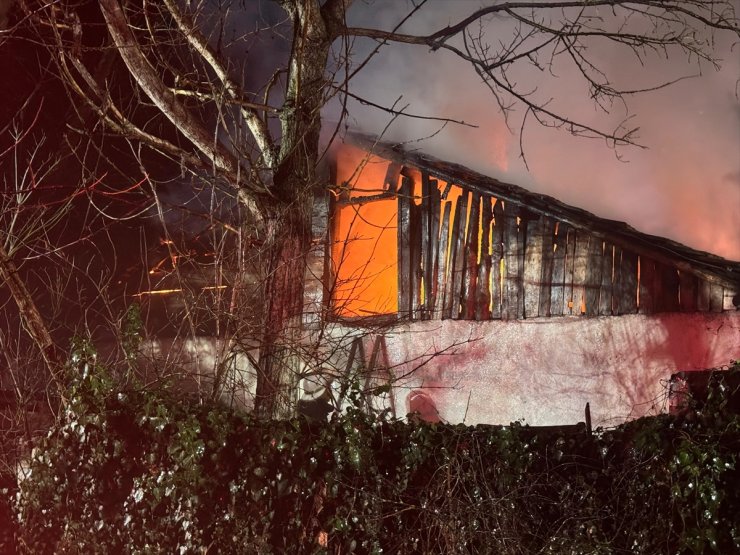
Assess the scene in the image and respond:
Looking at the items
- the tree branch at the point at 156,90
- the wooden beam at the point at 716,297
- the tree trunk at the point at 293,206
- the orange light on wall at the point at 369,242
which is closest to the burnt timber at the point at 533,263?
the wooden beam at the point at 716,297

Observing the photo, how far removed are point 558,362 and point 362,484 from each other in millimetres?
5249

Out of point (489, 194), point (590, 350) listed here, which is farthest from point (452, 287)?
point (590, 350)

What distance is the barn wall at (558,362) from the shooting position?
9.45 m

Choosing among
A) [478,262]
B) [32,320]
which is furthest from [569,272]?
[32,320]

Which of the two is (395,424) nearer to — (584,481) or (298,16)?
(584,481)

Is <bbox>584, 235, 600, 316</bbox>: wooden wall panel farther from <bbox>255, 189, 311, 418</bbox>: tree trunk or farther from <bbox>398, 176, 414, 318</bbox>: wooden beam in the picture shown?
<bbox>255, 189, 311, 418</bbox>: tree trunk

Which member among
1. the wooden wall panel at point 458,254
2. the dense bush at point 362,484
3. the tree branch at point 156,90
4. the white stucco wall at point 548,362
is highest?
the tree branch at point 156,90

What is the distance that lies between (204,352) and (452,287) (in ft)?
16.3

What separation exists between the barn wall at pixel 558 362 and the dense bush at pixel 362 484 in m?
3.25

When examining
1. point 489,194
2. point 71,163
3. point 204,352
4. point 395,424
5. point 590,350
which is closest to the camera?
point 395,424

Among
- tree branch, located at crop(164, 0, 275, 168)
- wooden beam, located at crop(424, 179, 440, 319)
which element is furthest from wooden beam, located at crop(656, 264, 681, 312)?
tree branch, located at crop(164, 0, 275, 168)

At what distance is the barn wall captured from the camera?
9453 millimetres

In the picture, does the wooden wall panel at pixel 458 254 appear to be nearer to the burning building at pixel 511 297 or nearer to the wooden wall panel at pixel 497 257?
the burning building at pixel 511 297

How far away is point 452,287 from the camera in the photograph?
1125 centimetres
